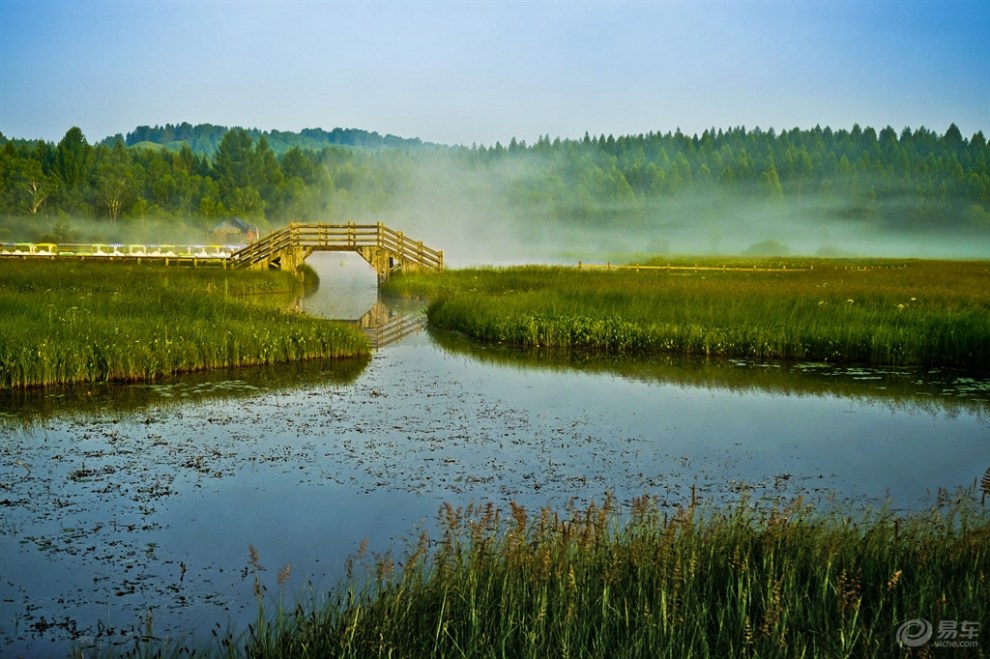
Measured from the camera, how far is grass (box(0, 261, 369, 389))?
58.9 feet

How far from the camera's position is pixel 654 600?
670cm

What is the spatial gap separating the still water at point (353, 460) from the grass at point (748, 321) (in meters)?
1.82

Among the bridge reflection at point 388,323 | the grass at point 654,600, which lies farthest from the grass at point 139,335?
the grass at point 654,600

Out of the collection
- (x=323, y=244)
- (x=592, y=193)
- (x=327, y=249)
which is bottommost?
(x=327, y=249)

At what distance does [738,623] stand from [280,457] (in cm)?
809

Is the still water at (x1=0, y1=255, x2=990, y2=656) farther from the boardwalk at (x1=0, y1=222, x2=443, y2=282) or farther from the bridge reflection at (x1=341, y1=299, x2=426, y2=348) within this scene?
the boardwalk at (x1=0, y1=222, x2=443, y2=282)

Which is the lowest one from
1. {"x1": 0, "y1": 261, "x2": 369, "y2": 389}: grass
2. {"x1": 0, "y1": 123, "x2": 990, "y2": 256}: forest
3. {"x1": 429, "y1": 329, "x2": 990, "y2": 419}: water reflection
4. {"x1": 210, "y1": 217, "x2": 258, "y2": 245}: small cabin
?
{"x1": 429, "y1": 329, "x2": 990, "y2": 419}: water reflection

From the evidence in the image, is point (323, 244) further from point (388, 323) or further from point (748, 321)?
point (748, 321)

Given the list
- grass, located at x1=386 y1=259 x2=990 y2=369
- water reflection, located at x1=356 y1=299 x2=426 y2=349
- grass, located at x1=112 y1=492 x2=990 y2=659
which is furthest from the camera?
water reflection, located at x1=356 y1=299 x2=426 y2=349

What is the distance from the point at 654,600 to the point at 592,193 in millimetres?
162933

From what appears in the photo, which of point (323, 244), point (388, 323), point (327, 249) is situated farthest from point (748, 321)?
point (323, 244)

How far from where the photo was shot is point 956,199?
5571 inches

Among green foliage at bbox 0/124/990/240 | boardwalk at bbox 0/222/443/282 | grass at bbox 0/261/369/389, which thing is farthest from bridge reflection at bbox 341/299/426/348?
green foliage at bbox 0/124/990/240

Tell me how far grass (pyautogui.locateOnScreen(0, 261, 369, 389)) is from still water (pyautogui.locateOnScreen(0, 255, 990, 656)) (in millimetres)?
941
